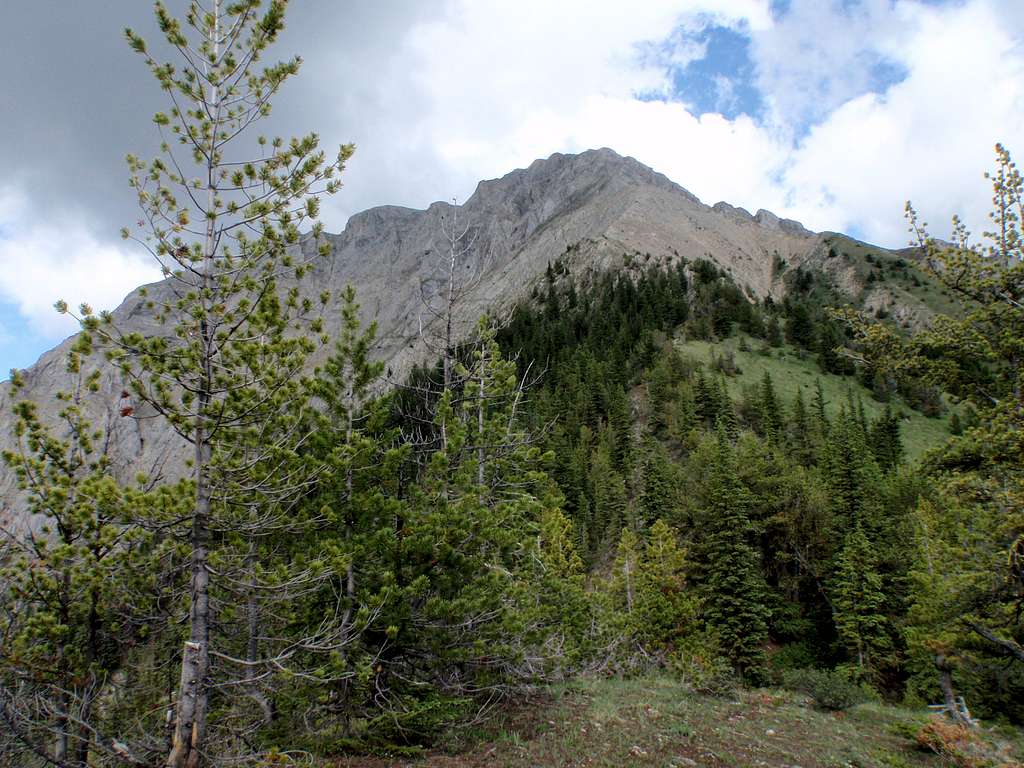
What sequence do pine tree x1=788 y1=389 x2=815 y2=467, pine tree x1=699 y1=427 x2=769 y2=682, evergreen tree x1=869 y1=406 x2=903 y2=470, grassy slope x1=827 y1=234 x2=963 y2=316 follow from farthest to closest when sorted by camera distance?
grassy slope x1=827 y1=234 x2=963 y2=316 → evergreen tree x1=869 y1=406 x2=903 y2=470 → pine tree x1=788 y1=389 x2=815 y2=467 → pine tree x1=699 y1=427 x2=769 y2=682

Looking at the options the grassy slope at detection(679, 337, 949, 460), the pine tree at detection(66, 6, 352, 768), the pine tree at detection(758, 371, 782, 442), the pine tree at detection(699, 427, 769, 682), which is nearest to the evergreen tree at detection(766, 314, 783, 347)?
the grassy slope at detection(679, 337, 949, 460)

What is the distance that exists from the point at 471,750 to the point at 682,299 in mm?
105971

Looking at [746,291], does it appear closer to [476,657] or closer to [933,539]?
[933,539]

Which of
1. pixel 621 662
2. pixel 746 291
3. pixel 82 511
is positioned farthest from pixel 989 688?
pixel 746 291

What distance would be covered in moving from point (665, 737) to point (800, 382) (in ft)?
266

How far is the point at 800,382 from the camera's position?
80562 millimetres

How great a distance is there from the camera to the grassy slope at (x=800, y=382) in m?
74.8

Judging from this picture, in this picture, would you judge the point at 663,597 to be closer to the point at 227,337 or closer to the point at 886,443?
the point at 227,337

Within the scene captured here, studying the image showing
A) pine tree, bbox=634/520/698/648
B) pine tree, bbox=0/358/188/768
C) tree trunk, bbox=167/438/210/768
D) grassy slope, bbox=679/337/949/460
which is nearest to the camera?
tree trunk, bbox=167/438/210/768

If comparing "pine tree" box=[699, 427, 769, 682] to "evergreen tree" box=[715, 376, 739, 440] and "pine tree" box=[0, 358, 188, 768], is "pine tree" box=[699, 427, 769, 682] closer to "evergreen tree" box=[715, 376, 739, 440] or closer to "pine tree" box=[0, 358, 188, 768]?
"evergreen tree" box=[715, 376, 739, 440]

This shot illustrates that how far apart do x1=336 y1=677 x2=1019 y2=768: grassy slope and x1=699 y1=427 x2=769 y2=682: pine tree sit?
56.1 feet

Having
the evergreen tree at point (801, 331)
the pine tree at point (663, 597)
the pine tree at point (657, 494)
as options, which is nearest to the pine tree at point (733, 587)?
the pine tree at point (663, 597)

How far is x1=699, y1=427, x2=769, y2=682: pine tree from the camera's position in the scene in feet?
104

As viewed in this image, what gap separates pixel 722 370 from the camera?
260 ft
